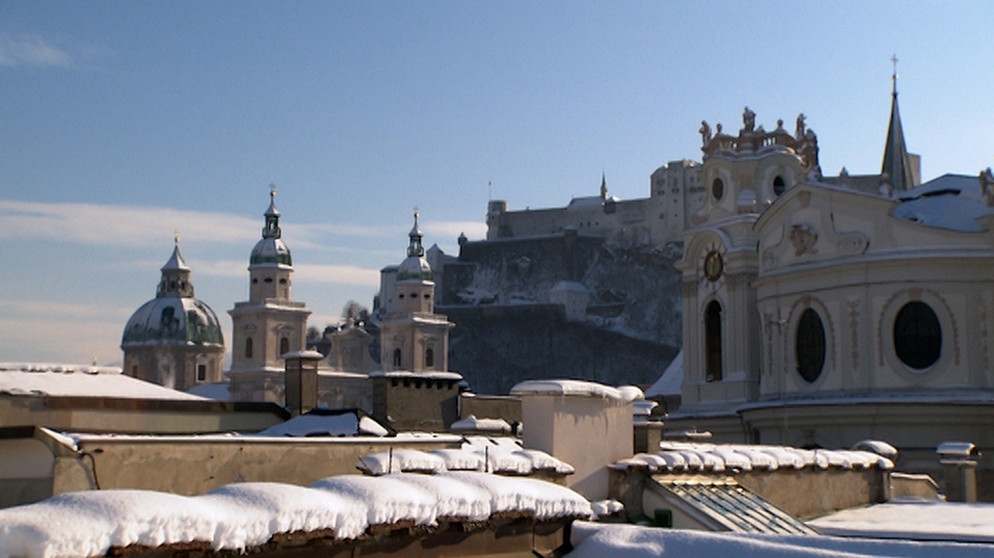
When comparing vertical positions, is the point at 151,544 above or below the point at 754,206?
below

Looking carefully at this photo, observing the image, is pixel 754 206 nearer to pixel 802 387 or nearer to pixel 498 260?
pixel 802 387

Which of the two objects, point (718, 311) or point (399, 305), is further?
point (399, 305)

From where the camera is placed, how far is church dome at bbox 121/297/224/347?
124812 millimetres

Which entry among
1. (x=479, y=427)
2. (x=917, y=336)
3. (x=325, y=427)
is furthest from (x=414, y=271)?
(x=325, y=427)

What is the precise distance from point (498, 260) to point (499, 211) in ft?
29.0

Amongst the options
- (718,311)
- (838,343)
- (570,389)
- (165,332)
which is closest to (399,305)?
(165,332)

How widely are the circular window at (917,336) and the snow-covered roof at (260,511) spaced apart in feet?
102

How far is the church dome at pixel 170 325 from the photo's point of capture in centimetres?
12481

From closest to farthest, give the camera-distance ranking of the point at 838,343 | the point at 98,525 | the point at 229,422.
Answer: the point at 98,525, the point at 229,422, the point at 838,343

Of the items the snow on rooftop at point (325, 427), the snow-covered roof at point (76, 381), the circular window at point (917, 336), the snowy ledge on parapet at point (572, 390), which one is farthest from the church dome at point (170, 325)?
the snowy ledge on parapet at point (572, 390)

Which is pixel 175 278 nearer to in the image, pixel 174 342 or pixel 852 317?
pixel 174 342

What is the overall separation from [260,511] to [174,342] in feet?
398

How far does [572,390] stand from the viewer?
12.4m

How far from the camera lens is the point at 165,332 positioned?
410 ft
